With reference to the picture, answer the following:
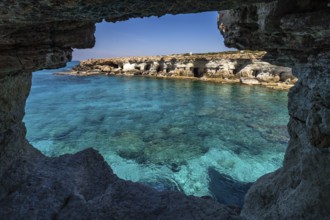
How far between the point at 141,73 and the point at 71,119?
1864 inches

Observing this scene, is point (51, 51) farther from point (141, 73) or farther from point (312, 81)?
point (141, 73)

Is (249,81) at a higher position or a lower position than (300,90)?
lower

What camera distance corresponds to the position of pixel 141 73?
236 ft

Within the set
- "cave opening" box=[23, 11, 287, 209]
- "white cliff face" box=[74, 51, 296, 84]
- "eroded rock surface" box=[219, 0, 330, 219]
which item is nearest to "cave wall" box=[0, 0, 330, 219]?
"eroded rock surface" box=[219, 0, 330, 219]

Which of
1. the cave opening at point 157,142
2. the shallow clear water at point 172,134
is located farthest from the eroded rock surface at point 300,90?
the shallow clear water at point 172,134

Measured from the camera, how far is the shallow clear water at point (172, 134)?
14.7 meters

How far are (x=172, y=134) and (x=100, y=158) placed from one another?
40.9ft

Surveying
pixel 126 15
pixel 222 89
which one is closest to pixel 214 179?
pixel 126 15

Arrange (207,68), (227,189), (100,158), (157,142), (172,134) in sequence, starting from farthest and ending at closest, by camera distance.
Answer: (207,68) → (172,134) → (157,142) → (227,189) → (100,158)

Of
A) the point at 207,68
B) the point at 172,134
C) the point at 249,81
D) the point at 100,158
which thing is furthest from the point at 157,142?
the point at 207,68

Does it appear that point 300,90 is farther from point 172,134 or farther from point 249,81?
point 249,81

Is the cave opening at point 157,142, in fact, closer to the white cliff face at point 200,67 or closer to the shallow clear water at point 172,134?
the shallow clear water at point 172,134

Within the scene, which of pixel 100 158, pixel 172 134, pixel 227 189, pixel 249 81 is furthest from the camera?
pixel 249 81

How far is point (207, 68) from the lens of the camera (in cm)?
6022
